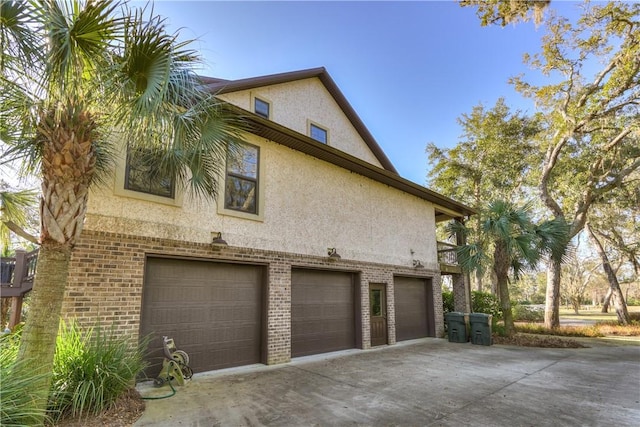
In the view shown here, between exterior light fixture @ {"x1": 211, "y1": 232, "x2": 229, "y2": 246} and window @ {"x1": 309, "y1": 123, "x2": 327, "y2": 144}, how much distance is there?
5984 mm

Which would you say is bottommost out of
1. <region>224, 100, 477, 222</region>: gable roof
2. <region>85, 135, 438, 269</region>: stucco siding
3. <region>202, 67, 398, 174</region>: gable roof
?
<region>85, 135, 438, 269</region>: stucco siding

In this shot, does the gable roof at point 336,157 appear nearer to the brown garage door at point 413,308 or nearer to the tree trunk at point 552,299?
the brown garage door at point 413,308

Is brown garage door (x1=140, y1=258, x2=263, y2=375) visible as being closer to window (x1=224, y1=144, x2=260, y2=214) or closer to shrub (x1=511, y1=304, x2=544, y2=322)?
window (x1=224, y1=144, x2=260, y2=214)

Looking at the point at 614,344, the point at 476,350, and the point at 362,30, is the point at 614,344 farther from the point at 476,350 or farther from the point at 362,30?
the point at 362,30

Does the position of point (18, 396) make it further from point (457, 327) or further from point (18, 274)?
point (457, 327)

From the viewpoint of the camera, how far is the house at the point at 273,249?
6086mm

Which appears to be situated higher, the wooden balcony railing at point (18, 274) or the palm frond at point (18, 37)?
the palm frond at point (18, 37)

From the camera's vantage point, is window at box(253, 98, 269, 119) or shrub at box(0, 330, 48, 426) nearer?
shrub at box(0, 330, 48, 426)

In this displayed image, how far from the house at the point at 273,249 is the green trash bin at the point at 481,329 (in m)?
1.80

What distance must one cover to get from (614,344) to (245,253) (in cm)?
1355

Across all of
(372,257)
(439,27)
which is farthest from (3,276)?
(439,27)

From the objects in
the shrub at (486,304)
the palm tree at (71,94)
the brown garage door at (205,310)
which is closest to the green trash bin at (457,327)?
the shrub at (486,304)

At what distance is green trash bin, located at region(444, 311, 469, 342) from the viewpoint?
11922 mm

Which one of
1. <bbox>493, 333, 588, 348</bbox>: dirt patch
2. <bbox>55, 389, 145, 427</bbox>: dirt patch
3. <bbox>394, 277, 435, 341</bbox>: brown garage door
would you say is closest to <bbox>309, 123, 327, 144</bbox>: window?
<bbox>394, 277, 435, 341</bbox>: brown garage door
